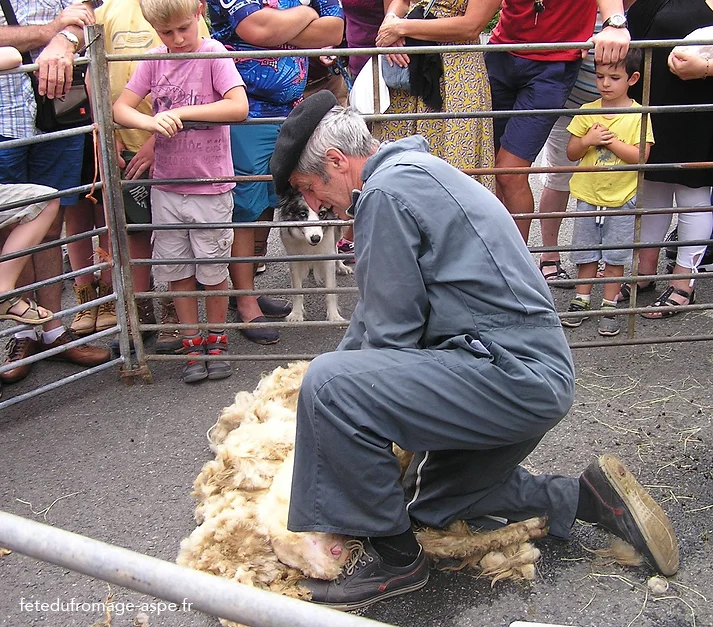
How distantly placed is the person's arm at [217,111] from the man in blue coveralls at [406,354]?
1.40 meters

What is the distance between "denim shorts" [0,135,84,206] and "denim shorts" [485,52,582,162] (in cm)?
241

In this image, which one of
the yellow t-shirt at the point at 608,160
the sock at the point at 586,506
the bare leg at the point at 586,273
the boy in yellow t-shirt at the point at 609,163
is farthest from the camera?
the bare leg at the point at 586,273

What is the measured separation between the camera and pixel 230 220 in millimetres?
4422

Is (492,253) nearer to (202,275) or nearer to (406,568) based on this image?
(406,568)

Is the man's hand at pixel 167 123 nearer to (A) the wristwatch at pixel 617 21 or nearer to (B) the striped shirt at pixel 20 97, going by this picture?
(B) the striped shirt at pixel 20 97

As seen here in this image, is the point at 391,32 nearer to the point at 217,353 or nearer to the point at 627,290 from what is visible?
the point at 217,353

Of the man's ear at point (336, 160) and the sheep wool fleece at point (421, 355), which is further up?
the man's ear at point (336, 160)

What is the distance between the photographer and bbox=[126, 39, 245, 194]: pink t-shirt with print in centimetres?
409

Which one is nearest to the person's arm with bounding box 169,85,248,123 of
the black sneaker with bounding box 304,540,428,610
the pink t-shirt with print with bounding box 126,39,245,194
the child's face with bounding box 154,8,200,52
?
the pink t-shirt with print with bounding box 126,39,245,194

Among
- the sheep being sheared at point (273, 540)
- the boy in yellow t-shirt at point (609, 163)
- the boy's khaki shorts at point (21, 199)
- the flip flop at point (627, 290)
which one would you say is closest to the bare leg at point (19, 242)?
the boy's khaki shorts at point (21, 199)

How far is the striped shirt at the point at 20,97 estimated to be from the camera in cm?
405

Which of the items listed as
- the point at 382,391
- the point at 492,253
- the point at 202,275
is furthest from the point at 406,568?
the point at 202,275

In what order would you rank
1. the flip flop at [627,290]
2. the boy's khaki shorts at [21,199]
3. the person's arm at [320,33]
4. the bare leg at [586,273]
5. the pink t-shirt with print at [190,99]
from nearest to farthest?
the boy's khaki shorts at [21,199]
the pink t-shirt with print at [190,99]
the person's arm at [320,33]
the bare leg at [586,273]
the flip flop at [627,290]

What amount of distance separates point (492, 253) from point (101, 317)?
120 inches
